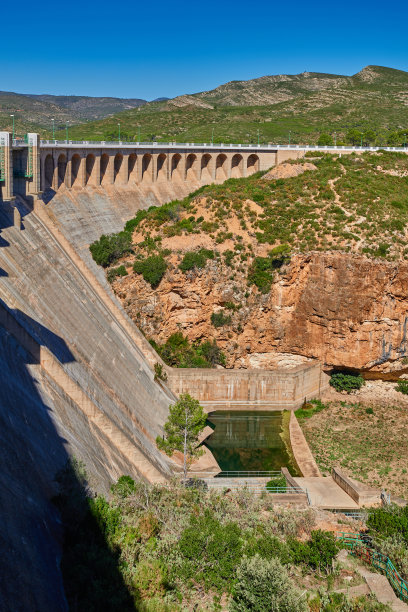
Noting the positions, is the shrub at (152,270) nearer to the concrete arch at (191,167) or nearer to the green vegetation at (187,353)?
the green vegetation at (187,353)

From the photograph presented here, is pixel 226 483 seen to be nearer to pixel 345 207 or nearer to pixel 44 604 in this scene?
pixel 44 604

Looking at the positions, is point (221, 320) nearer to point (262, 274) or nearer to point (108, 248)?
point (262, 274)

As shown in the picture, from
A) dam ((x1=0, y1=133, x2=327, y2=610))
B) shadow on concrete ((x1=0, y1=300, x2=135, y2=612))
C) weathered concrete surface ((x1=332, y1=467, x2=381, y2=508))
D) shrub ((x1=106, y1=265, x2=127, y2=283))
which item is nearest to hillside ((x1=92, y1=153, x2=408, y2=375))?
shrub ((x1=106, y1=265, x2=127, y2=283))

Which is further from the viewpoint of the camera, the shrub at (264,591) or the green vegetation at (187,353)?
the green vegetation at (187,353)

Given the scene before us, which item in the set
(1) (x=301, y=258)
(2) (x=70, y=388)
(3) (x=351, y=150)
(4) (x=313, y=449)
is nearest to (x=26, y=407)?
(2) (x=70, y=388)

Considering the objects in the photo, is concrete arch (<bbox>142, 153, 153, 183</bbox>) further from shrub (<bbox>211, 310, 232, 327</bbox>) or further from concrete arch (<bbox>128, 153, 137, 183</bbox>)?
shrub (<bbox>211, 310, 232, 327</bbox>)

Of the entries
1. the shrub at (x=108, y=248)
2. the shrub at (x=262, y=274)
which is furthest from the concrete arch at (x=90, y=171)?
the shrub at (x=262, y=274)

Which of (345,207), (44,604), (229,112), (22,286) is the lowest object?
(44,604)
